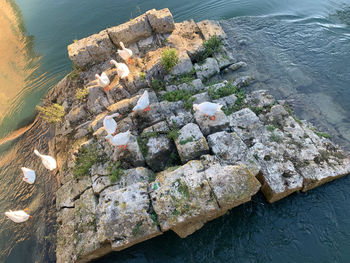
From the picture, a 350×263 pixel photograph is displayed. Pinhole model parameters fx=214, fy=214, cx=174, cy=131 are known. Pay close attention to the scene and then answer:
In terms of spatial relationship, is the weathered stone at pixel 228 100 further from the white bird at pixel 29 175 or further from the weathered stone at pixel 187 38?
the white bird at pixel 29 175

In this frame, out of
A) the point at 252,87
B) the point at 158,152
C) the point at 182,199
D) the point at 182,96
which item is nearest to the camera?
the point at 182,199

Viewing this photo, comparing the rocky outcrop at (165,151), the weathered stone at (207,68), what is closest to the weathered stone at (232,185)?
the rocky outcrop at (165,151)

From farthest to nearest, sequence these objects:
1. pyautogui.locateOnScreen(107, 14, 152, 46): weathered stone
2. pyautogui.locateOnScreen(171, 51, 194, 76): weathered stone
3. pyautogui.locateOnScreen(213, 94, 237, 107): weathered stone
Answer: pyautogui.locateOnScreen(107, 14, 152, 46): weathered stone, pyautogui.locateOnScreen(171, 51, 194, 76): weathered stone, pyautogui.locateOnScreen(213, 94, 237, 107): weathered stone

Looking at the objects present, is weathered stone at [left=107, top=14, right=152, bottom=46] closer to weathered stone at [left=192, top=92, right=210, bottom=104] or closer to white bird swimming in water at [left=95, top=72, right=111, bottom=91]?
white bird swimming in water at [left=95, top=72, right=111, bottom=91]

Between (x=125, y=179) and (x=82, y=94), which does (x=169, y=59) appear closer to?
(x=82, y=94)

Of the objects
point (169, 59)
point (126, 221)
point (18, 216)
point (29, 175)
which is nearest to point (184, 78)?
point (169, 59)

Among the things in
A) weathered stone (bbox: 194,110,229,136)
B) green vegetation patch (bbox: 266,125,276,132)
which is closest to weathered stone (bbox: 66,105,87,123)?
weathered stone (bbox: 194,110,229,136)
